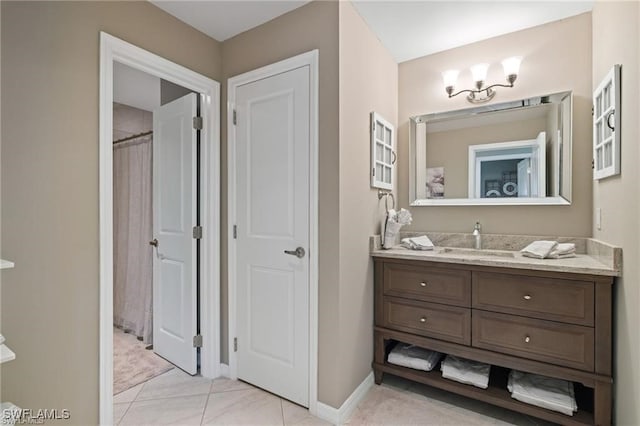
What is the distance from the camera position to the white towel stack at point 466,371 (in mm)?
1842

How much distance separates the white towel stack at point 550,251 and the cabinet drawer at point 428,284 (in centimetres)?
40

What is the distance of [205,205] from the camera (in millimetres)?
2244

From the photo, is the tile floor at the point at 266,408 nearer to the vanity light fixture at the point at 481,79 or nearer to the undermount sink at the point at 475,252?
the undermount sink at the point at 475,252

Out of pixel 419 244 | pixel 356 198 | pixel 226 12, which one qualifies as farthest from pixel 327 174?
pixel 226 12

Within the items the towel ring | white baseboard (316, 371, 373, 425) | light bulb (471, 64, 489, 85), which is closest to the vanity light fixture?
light bulb (471, 64, 489, 85)

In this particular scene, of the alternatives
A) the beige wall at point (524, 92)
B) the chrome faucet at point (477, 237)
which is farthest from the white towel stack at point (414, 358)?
the beige wall at point (524, 92)

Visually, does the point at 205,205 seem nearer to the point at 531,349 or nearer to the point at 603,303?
the point at 531,349

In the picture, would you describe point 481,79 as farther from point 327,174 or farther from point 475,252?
point 327,174

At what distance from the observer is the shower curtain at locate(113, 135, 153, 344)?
9.48ft

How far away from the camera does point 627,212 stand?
1.38 m

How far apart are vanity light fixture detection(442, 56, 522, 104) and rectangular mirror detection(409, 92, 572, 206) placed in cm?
11

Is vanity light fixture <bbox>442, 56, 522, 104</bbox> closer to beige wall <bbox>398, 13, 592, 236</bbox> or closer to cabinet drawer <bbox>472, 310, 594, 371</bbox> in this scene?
beige wall <bbox>398, 13, 592, 236</bbox>

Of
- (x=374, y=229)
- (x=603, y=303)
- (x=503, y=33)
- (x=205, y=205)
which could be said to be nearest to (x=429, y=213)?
(x=374, y=229)

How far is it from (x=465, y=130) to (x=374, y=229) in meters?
1.07
